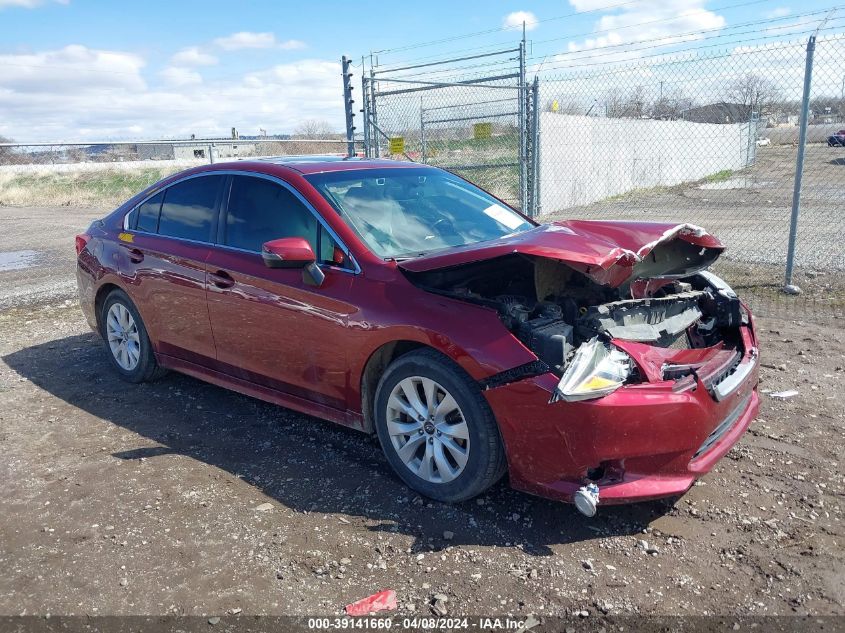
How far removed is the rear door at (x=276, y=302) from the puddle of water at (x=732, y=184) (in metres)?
19.5

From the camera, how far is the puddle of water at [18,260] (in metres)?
11.2

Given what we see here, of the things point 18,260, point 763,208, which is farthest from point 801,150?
point 18,260

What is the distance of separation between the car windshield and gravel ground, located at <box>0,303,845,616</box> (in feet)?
4.26

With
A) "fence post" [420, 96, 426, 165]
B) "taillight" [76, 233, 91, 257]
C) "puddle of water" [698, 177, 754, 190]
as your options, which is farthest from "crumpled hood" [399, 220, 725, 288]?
"puddle of water" [698, 177, 754, 190]

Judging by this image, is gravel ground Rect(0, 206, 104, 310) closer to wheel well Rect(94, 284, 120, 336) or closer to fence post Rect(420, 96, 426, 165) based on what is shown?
wheel well Rect(94, 284, 120, 336)

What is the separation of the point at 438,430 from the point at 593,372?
0.87 metres

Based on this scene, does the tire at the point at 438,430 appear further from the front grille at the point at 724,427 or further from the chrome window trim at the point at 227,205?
the front grille at the point at 724,427

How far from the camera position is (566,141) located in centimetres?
1611

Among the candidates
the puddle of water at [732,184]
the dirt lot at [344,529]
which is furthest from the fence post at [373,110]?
the puddle of water at [732,184]

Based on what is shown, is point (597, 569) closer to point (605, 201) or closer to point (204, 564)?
point (204, 564)

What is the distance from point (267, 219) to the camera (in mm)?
4375

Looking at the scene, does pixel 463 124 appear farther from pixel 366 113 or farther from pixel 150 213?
pixel 150 213

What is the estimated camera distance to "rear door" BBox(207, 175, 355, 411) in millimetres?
3916

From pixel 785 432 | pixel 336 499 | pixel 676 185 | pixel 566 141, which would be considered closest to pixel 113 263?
pixel 336 499
